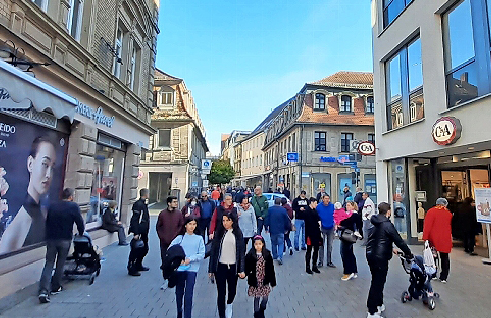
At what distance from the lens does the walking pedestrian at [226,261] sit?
168 inches

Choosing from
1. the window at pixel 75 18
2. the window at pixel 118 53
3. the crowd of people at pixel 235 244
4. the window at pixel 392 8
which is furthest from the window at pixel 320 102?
the window at pixel 75 18

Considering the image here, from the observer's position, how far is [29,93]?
403 cm

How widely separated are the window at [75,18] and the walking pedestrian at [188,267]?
21.0ft

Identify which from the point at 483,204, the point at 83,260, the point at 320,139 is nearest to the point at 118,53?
the point at 83,260

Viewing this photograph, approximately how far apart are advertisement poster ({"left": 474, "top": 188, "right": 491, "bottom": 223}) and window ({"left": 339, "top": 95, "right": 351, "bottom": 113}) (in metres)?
21.3

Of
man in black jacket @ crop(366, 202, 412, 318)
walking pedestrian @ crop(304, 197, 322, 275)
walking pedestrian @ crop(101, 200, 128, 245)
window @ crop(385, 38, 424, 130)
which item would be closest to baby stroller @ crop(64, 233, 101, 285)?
walking pedestrian @ crop(101, 200, 128, 245)

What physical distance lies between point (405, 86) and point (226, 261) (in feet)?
33.4

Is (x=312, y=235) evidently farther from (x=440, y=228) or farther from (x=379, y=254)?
(x=440, y=228)

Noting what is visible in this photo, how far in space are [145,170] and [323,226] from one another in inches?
752

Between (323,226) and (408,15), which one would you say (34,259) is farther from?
(408,15)

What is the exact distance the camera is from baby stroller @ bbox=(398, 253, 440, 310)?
519 cm

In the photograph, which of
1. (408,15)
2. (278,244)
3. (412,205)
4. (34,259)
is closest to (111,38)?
(34,259)

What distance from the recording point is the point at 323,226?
7895 millimetres

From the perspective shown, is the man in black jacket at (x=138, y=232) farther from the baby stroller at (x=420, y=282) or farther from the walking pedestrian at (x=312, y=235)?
the baby stroller at (x=420, y=282)
